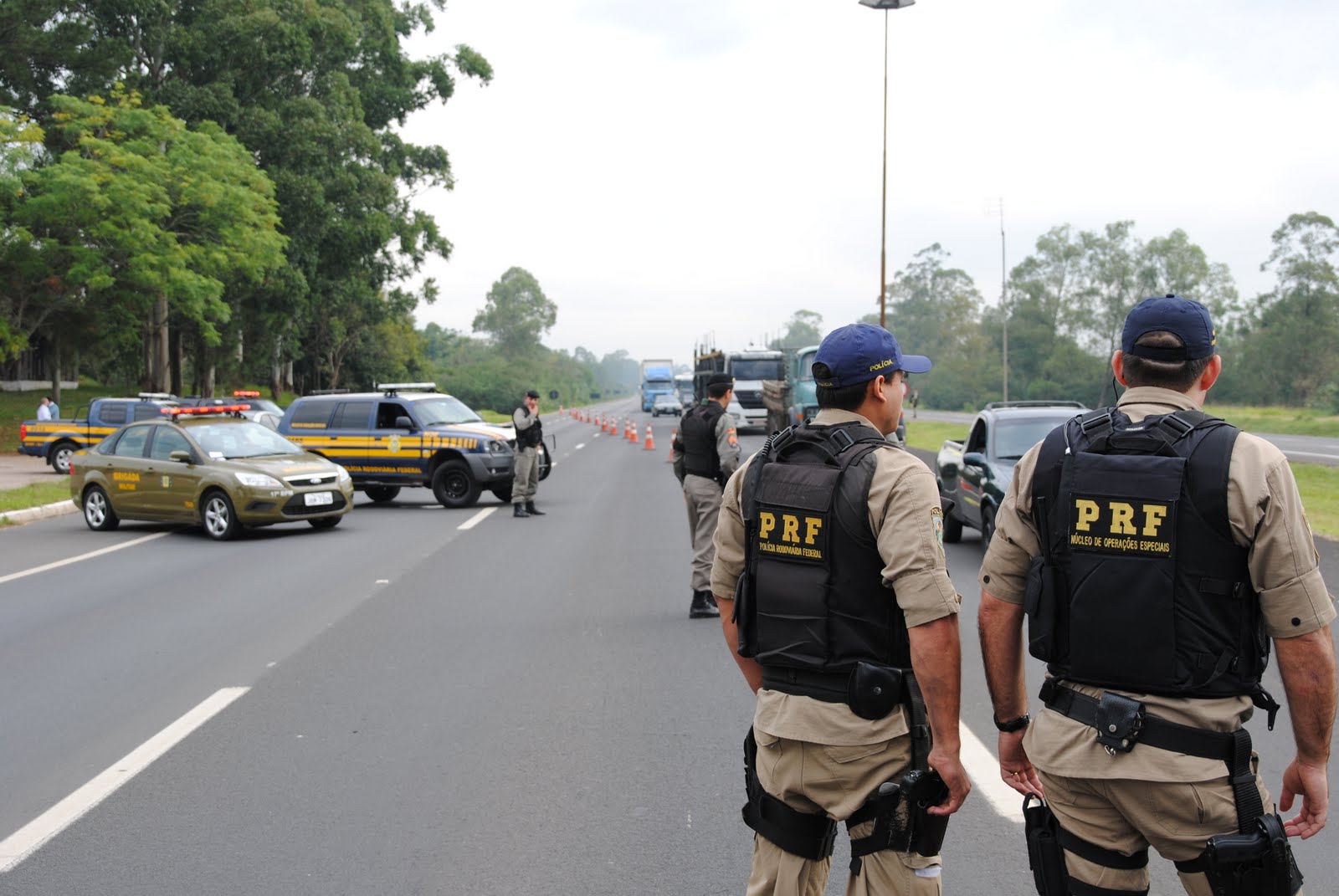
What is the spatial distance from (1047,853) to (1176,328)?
4.35 ft

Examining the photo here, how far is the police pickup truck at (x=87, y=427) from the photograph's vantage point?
2480 centimetres

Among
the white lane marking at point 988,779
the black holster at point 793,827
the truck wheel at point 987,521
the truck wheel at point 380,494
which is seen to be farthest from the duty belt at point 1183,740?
the truck wheel at point 380,494

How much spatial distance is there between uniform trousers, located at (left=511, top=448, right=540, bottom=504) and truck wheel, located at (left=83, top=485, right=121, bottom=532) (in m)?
5.24

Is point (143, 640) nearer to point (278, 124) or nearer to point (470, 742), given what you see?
point (470, 742)

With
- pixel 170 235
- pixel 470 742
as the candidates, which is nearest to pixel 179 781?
pixel 470 742

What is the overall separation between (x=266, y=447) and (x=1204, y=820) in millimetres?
14379

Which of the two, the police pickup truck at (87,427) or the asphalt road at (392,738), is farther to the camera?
the police pickup truck at (87,427)

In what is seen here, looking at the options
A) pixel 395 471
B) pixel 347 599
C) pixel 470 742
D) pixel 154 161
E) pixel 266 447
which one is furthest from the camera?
pixel 154 161

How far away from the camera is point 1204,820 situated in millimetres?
2688

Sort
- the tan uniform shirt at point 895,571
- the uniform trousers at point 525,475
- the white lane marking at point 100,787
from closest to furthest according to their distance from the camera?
the tan uniform shirt at point 895,571
the white lane marking at point 100,787
the uniform trousers at point 525,475

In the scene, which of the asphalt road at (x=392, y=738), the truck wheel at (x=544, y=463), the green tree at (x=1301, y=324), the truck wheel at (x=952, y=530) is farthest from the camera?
the green tree at (x=1301, y=324)

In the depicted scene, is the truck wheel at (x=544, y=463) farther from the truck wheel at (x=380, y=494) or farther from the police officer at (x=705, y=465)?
the police officer at (x=705, y=465)

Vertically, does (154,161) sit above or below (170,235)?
above

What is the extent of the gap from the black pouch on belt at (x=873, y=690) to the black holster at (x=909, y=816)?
0.17 meters
